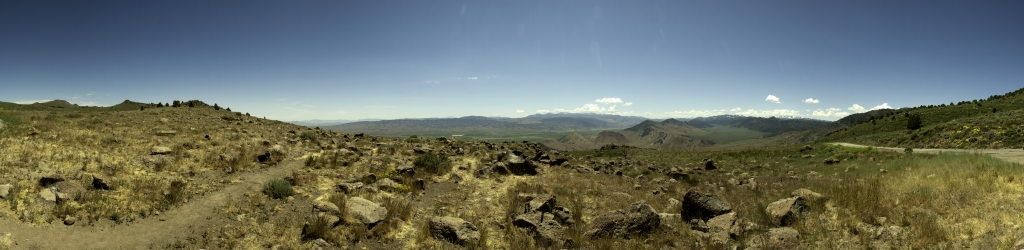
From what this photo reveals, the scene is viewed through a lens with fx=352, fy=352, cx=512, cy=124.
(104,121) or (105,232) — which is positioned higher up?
(104,121)

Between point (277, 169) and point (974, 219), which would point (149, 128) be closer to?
point (277, 169)

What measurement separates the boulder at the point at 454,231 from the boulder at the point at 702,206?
634cm

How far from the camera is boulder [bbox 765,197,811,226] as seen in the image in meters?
8.73

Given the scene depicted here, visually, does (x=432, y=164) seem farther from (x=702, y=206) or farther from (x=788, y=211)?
A: (x=788, y=211)

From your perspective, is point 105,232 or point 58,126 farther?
point 58,126

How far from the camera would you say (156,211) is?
9.07 meters

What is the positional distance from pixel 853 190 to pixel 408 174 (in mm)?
15516

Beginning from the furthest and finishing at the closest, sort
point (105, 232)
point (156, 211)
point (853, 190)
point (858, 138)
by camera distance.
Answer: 1. point (858, 138)
2. point (853, 190)
3. point (156, 211)
4. point (105, 232)

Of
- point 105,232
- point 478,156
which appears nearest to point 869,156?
point 478,156

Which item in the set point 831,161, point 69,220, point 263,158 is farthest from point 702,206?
point 831,161

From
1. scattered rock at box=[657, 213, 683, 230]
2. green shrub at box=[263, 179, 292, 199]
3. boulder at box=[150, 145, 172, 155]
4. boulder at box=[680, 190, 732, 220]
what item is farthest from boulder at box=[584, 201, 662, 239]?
boulder at box=[150, 145, 172, 155]

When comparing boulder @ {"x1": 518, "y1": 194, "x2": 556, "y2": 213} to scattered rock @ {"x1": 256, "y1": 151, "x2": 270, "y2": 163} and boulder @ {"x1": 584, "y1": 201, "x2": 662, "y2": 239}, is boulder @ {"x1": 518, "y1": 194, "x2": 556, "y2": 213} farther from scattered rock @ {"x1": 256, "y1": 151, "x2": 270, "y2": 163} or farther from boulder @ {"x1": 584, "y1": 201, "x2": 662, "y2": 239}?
scattered rock @ {"x1": 256, "y1": 151, "x2": 270, "y2": 163}

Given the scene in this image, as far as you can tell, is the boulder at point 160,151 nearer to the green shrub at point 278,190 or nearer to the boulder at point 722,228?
the green shrub at point 278,190

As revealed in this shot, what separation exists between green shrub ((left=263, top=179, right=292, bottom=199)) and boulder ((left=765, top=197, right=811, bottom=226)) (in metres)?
14.3
